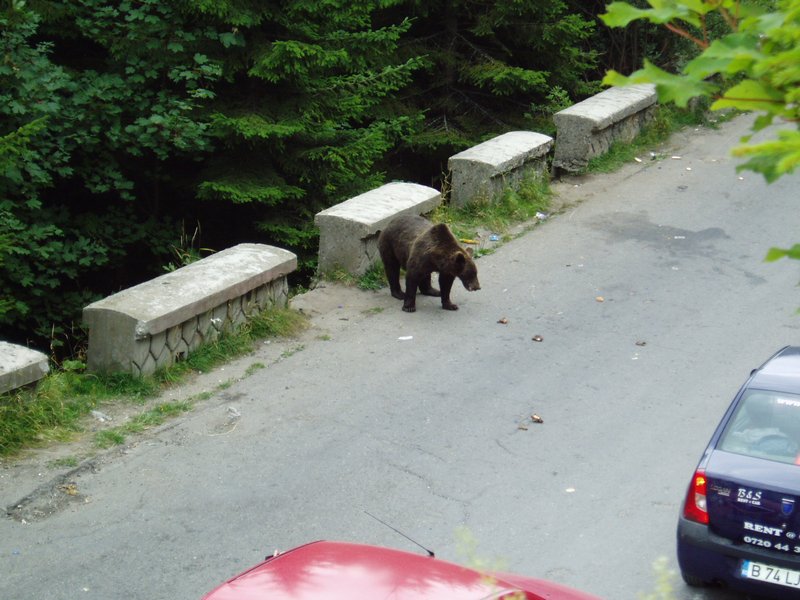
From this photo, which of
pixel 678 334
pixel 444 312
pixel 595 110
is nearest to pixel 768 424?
pixel 678 334

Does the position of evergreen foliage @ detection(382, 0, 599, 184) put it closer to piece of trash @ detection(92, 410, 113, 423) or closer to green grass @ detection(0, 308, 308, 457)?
green grass @ detection(0, 308, 308, 457)

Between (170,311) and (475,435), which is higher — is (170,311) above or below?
above

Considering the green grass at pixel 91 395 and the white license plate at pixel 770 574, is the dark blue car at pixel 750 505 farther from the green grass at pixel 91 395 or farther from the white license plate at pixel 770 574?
the green grass at pixel 91 395

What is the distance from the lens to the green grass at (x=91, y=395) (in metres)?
8.38

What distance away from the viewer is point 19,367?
8367mm

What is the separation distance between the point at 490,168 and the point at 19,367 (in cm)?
730

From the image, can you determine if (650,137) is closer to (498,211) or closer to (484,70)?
(484,70)

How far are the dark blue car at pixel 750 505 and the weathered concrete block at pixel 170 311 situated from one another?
15.8 ft

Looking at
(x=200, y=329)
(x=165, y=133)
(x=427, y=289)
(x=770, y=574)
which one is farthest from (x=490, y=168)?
(x=770, y=574)

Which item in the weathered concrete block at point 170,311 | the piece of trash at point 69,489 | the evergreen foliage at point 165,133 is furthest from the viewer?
the evergreen foliage at point 165,133

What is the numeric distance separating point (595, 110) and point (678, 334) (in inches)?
247

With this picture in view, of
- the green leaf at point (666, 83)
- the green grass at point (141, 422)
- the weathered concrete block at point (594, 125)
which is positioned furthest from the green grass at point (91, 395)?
the weathered concrete block at point (594, 125)

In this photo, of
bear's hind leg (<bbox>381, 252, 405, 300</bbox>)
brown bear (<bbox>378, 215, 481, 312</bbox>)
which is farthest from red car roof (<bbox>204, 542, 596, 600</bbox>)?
bear's hind leg (<bbox>381, 252, 405, 300</bbox>)

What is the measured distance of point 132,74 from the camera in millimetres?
13289
